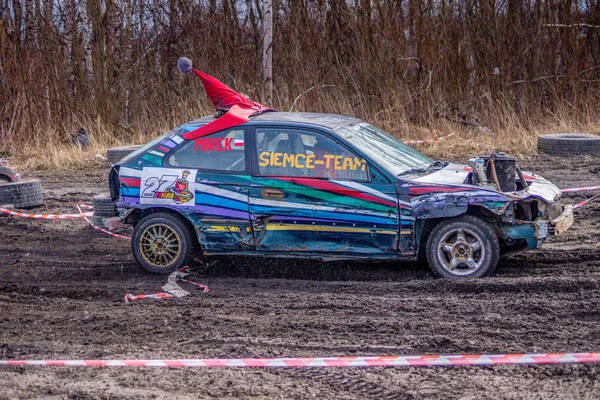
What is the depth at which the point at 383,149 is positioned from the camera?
766 centimetres

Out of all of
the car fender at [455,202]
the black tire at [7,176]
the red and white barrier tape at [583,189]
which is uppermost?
the black tire at [7,176]

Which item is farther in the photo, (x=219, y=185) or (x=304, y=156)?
(x=219, y=185)

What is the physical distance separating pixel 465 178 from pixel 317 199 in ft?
4.71

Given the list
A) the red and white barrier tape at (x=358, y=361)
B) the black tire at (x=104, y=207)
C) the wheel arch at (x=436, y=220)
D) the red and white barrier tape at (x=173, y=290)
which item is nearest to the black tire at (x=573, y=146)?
the wheel arch at (x=436, y=220)

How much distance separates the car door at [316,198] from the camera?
7.15m

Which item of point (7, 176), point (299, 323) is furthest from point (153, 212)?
point (7, 176)

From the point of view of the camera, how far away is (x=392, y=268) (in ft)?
25.5

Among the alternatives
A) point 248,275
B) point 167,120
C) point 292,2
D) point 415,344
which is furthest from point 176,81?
point 415,344

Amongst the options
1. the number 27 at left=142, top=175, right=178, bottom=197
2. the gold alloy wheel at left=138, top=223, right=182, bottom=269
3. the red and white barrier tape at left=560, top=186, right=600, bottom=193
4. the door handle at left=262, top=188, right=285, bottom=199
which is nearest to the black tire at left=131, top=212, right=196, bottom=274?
the gold alloy wheel at left=138, top=223, right=182, bottom=269

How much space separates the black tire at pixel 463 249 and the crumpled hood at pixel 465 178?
1.27 ft

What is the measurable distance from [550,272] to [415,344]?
2.41 metres

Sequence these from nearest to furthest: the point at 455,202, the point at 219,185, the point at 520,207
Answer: the point at 455,202 < the point at 520,207 < the point at 219,185

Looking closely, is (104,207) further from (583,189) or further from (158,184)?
(583,189)

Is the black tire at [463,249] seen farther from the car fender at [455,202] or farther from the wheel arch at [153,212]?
the wheel arch at [153,212]
